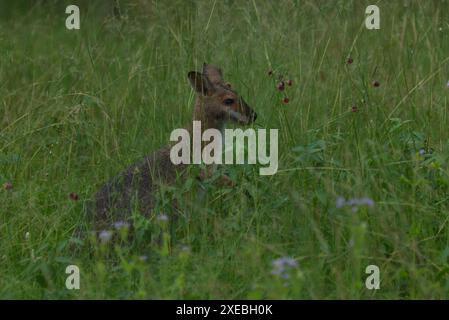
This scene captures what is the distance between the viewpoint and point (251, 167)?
4824mm

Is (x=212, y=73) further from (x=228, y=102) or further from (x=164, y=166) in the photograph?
(x=164, y=166)

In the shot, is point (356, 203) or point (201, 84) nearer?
point (356, 203)

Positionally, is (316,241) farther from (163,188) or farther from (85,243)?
(85,243)

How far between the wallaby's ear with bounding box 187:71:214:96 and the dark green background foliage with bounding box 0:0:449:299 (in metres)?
0.21

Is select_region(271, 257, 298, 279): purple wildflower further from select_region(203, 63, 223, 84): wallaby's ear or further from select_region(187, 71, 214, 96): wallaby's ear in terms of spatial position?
select_region(203, 63, 223, 84): wallaby's ear

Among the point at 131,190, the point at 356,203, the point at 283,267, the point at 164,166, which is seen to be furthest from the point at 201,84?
the point at 283,267

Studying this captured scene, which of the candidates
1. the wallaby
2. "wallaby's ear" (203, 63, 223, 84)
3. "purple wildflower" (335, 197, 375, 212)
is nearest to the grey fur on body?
the wallaby

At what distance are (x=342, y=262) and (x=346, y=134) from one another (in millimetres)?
1174

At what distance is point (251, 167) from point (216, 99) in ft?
3.89

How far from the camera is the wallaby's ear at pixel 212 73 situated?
5994 mm

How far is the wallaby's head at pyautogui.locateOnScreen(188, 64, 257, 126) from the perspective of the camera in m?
5.76

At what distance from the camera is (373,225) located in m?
4.33

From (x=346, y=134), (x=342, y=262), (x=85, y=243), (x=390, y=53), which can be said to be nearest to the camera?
(x=342, y=262)
